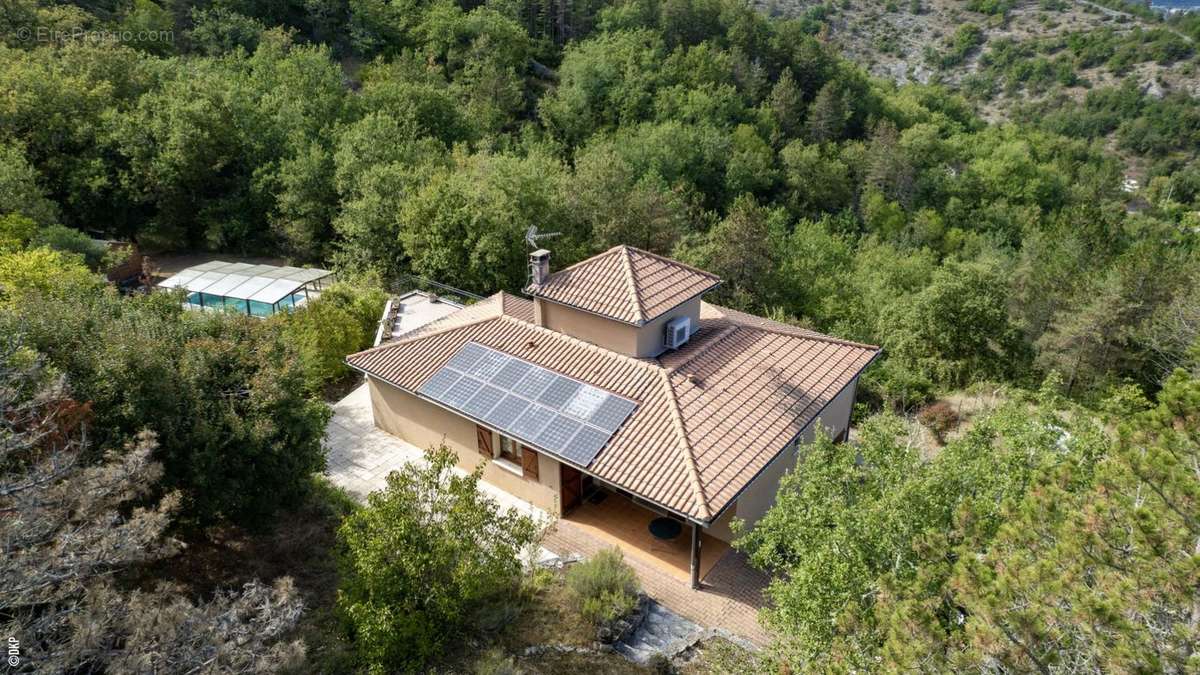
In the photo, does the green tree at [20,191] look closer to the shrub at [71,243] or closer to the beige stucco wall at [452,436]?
the shrub at [71,243]

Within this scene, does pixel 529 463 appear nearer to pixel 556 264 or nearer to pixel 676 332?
pixel 676 332

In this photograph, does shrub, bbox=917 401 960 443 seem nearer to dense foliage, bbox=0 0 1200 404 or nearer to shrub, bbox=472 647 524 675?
dense foliage, bbox=0 0 1200 404

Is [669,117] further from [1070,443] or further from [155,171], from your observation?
[1070,443]

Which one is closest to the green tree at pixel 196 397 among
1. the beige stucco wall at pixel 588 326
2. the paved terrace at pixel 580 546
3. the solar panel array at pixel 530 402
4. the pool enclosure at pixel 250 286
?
the paved terrace at pixel 580 546

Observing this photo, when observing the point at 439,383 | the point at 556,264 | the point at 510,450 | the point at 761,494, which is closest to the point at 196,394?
the point at 439,383

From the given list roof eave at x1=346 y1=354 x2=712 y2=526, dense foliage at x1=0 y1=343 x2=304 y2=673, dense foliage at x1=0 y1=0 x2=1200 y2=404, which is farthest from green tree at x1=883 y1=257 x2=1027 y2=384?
dense foliage at x1=0 y1=343 x2=304 y2=673

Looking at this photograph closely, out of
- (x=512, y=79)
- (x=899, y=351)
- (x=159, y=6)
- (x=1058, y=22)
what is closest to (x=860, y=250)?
(x=899, y=351)

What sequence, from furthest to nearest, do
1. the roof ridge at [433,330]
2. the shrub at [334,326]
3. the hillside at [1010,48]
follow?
1. the hillside at [1010,48]
2. the shrub at [334,326]
3. the roof ridge at [433,330]
